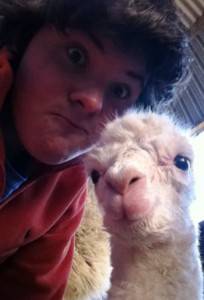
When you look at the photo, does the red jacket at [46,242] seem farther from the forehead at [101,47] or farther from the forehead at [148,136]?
the forehead at [148,136]

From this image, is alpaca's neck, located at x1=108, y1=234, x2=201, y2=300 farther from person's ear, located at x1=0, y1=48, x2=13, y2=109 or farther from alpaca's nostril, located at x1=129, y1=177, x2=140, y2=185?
person's ear, located at x1=0, y1=48, x2=13, y2=109

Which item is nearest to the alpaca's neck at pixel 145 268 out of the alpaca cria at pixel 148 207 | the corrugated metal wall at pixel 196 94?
the alpaca cria at pixel 148 207

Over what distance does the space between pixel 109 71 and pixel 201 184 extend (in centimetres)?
19

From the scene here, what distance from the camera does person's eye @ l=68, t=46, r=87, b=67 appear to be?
0.61m

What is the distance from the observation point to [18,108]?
2.01 ft

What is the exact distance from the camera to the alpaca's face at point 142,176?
404 millimetres

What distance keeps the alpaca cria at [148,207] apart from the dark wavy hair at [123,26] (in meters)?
0.20

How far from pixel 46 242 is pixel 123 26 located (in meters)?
0.37

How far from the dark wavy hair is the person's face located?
0.9 inches

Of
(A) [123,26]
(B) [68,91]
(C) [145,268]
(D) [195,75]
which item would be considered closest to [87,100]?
(B) [68,91]

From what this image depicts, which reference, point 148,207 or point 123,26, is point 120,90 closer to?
point 123,26

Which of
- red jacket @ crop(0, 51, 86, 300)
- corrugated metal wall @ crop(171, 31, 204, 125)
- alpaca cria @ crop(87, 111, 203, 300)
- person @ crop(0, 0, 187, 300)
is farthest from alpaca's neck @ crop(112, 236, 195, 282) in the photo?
corrugated metal wall @ crop(171, 31, 204, 125)

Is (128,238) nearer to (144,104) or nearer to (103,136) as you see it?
(103,136)

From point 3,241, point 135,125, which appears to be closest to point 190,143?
point 135,125
